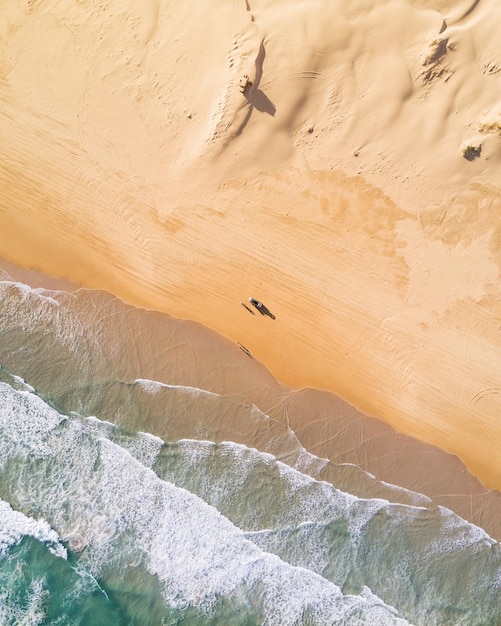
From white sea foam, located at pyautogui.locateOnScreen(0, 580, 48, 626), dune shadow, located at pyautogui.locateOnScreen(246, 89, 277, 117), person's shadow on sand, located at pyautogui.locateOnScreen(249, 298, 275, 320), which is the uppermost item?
dune shadow, located at pyautogui.locateOnScreen(246, 89, 277, 117)

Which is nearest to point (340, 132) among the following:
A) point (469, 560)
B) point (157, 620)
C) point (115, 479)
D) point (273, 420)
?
point (273, 420)

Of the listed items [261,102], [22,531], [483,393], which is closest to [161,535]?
[22,531]

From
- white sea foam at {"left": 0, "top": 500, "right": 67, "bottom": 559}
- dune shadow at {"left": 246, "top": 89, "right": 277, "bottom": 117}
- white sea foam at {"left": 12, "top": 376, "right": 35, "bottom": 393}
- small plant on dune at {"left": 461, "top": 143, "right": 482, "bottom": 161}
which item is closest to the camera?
small plant on dune at {"left": 461, "top": 143, "right": 482, "bottom": 161}

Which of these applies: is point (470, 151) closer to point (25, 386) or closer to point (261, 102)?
point (261, 102)

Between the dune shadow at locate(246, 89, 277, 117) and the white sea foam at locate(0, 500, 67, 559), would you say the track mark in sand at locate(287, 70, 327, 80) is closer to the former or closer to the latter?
the dune shadow at locate(246, 89, 277, 117)

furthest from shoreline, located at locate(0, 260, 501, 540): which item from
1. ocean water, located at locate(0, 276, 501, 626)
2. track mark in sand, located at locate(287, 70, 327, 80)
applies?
track mark in sand, located at locate(287, 70, 327, 80)

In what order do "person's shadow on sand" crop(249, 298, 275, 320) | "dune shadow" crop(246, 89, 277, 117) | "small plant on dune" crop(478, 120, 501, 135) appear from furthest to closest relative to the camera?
"person's shadow on sand" crop(249, 298, 275, 320) < "dune shadow" crop(246, 89, 277, 117) < "small plant on dune" crop(478, 120, 501, 135)
